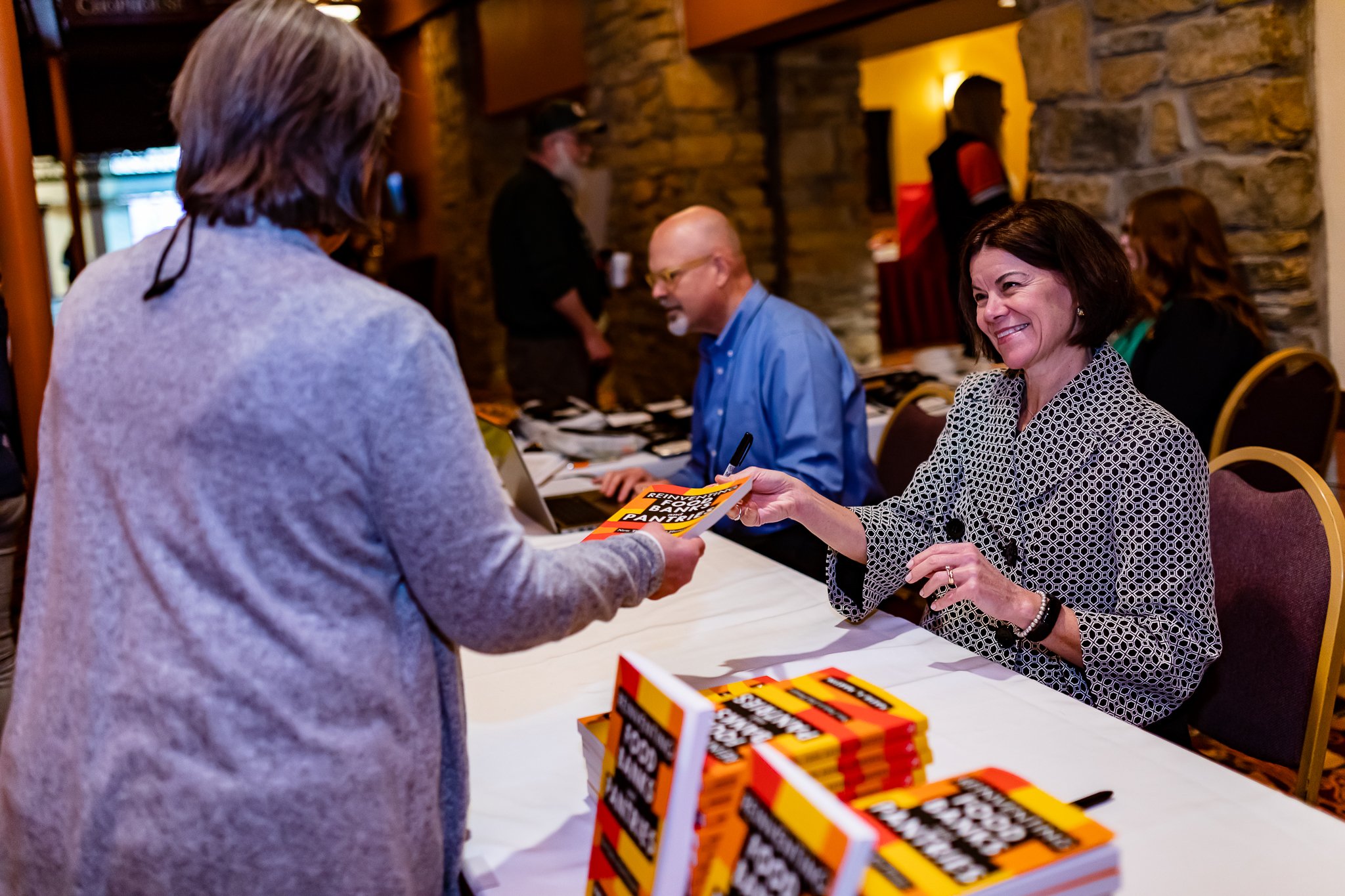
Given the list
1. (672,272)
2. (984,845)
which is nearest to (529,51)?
(672,272)

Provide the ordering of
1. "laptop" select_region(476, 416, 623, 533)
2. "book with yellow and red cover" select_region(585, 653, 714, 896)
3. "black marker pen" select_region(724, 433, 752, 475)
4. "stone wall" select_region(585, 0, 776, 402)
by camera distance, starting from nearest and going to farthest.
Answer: "book with yellow and red cover" select_region(585, 653, 714, 896) < "black marker pen" select_region(724, 433, 752, 475) < "laptop" select_region(476, 416, 623, 533) < "stone wall" select_region(585, 0, 776, 402)

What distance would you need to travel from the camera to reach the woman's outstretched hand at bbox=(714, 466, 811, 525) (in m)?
1.79

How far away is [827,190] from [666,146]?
3.19 feet

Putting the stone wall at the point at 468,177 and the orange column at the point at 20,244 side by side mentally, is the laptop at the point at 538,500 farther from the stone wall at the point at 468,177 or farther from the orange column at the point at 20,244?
the stone wall at the point at 468,177

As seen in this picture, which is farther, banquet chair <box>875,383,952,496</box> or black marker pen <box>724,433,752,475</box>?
banquet chair <box>875,383,952,496</box>

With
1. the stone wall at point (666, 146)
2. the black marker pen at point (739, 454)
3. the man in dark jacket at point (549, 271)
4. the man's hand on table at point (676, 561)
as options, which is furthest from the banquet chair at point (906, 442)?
the stone wall at point (666, 146)

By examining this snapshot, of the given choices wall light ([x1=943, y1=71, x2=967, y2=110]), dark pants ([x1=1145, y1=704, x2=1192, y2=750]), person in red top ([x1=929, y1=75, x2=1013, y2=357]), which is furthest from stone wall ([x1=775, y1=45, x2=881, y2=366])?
wall light ([x1=943, y1=71, x2=967, y2=110])

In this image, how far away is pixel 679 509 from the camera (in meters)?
1.52

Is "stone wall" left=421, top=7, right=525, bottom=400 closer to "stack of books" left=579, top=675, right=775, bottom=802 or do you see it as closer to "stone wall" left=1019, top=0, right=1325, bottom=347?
"stone wall" left=1019, top=0, right=1325, bottom=347

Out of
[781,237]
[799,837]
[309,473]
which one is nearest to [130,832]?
[309,473]

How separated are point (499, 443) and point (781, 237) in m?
3.98

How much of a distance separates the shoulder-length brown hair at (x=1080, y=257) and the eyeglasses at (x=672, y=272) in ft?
3.92

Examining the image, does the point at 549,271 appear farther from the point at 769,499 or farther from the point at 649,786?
the point at 649,786

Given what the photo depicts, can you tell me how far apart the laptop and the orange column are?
88cm
